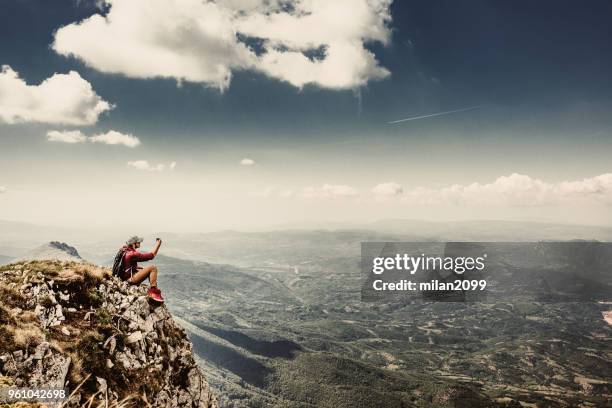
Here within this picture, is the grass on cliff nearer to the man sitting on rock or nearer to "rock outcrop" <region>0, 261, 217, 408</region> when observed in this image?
"rock outcrop" <region>0, 261, 217, 408</region>

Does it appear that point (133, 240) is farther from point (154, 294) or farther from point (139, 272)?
point (154, 294)

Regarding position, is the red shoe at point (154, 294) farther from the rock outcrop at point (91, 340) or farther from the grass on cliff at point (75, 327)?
the grass on cliff at point (75, 327)

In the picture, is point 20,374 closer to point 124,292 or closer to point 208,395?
point 124,292

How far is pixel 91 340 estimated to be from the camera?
1841 cm

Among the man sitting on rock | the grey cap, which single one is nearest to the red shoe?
the man sitting on rock

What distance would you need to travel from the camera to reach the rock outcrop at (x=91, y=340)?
1572 centimetres

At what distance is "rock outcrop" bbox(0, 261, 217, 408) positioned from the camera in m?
15.7

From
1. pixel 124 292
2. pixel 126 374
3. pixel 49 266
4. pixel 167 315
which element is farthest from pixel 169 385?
pixel 49 266

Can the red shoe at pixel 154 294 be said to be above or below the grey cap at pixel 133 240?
below

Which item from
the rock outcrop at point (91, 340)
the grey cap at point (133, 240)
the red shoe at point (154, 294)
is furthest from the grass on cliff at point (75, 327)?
the grey cap at point (133, 240)

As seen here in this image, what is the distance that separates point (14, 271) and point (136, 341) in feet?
26.8

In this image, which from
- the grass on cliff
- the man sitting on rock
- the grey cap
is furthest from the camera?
the man sitting on rock

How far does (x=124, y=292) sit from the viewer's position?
22266mm

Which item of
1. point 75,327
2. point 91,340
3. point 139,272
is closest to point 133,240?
point 139,272
